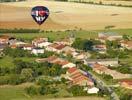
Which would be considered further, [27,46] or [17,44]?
[17,44]

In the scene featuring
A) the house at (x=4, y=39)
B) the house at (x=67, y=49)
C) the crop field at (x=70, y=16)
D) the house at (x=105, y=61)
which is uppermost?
the crop field at (x=70, y=16)

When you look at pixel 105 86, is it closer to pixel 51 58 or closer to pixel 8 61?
pixel 51 58

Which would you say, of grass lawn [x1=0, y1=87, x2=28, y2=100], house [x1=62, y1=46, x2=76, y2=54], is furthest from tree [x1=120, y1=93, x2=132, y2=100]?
house [x1=62, y1=46, x2=76, y2=54]

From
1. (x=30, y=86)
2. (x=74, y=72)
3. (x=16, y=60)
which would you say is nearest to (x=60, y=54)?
(x=16, y=60)

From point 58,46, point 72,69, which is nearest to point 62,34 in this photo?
point 58,46

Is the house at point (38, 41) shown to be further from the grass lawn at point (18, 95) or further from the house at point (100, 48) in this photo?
the grass lawn at point (18, 95)

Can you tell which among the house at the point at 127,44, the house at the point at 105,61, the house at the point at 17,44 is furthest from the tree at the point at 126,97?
the house at the point at 17,44

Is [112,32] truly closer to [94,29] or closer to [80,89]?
[94,29]

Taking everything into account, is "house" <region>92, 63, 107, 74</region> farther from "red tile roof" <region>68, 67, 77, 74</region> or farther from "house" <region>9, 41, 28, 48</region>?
"house" <region>9, 41, 28, 48</region>
